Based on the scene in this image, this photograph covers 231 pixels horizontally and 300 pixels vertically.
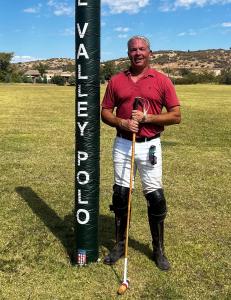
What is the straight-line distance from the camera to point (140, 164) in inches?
206

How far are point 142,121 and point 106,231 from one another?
228cm

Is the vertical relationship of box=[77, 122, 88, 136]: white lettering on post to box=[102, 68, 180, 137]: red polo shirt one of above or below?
below

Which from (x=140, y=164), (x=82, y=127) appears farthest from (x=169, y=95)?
(x=82, y=127)

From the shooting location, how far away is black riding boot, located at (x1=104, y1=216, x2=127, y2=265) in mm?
5520

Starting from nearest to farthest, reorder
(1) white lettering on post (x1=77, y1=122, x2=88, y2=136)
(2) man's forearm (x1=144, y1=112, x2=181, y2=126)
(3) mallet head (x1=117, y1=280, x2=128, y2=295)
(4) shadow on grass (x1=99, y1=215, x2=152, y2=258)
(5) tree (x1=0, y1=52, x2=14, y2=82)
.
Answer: (3) mallet head (x1=117, y1=280, x2=128, y2=295) → (2) man's forearm (x1=144, y1=112, x2=181, y2=126) → (1) white lettering on post (x1=77, y1=122, x2=88, y2=136) → (4) shadow on grass (x1=99, y1=215, x2=152, y2=258) → (5) tree (x1=0, y1=52, x2=14, y2=82)

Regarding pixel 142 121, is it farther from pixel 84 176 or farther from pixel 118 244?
pixel 118 244

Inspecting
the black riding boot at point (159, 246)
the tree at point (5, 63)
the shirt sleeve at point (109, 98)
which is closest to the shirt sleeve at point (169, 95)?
the shirt sleeve at point (109, 98)

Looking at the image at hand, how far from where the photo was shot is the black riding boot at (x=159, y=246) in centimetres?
544

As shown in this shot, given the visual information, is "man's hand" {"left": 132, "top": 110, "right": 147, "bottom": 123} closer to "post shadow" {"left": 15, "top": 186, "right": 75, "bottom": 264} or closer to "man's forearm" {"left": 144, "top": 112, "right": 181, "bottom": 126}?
"man's forearm" {"left": 144, "top": 112, "right": 181, "bottom": 126}

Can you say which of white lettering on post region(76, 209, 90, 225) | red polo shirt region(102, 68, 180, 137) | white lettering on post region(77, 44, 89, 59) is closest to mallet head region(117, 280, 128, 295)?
white lettering on post region(76, 209, 90, 225)

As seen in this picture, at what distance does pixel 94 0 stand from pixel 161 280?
9.71 feet

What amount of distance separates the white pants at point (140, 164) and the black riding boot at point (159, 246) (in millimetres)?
441

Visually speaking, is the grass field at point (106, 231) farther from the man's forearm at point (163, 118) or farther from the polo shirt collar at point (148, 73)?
the polo shirt collar at point (148, 73)

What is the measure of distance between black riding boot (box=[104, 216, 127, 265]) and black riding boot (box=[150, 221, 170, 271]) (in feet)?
1.10
